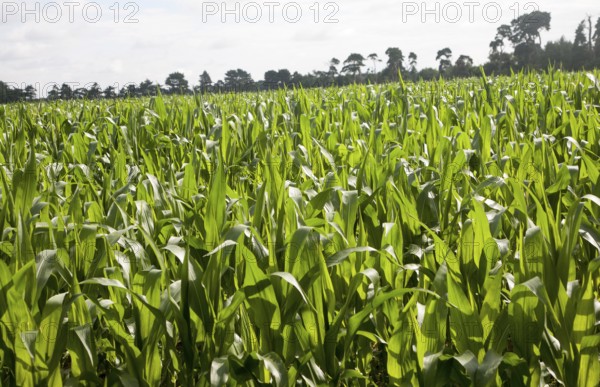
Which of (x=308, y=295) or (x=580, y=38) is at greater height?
(x=580, y=38)

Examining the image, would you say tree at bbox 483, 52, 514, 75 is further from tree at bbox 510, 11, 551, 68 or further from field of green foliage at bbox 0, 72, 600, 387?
field of green foliage at bbox 0, 72, 600, 387

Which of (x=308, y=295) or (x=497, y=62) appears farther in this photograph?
(x=497, y=62)

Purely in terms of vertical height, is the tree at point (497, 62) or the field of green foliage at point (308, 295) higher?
the tree at point (497, 62)

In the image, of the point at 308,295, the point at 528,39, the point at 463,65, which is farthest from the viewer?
the point at 528,39

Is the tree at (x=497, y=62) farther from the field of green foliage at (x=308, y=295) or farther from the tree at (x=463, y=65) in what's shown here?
the field of green foliage at (x=308, y=295)

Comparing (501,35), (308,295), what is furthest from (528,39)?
(308,295)

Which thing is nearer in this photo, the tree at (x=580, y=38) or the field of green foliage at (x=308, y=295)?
the field of green foliage at (x=308, y=295)

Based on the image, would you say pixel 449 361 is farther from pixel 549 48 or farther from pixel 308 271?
pixel 549 48

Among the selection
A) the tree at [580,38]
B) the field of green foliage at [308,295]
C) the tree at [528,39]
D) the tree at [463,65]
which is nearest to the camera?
the field of green foliage at [308,295]

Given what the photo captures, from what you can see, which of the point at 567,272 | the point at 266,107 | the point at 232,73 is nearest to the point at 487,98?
the point at 266,107

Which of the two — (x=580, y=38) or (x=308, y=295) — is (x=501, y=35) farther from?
(x=308, y=295)

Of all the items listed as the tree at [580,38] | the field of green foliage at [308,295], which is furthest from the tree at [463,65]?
the field of green foliage at [308,295]

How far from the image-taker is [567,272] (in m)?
1.45

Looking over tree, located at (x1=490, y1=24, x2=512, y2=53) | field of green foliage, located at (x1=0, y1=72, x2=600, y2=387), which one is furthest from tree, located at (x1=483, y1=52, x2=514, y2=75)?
field of green foliage, located at (x1=0, y1=72, x2=600, y2=387)
